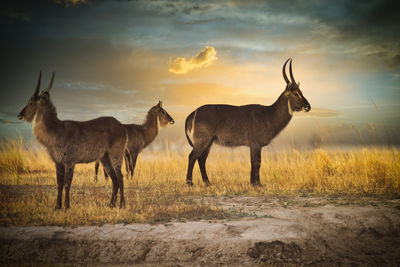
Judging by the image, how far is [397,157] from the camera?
970 cm

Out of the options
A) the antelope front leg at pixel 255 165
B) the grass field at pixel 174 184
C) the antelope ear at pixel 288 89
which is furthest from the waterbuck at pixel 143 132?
the antelope ear at pixel 288 89

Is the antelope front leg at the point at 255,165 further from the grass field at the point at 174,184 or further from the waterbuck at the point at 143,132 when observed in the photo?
the waterbuck at the point at 143,132

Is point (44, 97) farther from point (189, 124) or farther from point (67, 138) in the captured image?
point (189, 124)

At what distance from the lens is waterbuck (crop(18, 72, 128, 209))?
261 inches

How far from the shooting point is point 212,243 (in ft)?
16.4

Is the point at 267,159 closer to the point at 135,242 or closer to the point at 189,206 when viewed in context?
the point at 189,206

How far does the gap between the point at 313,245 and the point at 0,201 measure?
228 inches

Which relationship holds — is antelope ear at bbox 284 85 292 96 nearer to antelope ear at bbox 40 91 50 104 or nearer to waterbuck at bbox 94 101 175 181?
→ waterbuck at bbox 94 101 175 181

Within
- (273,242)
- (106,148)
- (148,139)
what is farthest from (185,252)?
(148,139)

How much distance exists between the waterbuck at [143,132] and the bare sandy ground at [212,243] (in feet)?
17.6

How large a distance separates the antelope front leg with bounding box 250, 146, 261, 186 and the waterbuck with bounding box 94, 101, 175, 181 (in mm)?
3249

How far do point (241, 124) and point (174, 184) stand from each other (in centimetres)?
242

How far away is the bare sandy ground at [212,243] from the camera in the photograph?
16.0 feet

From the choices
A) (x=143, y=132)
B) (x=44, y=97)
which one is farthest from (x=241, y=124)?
(x=44, y=97)
